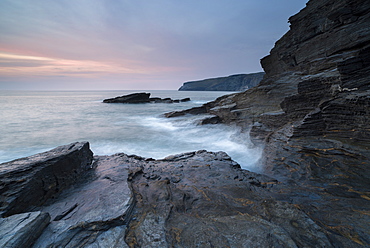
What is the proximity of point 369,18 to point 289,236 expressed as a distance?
9.16 metres

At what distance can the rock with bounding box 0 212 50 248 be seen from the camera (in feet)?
7.14

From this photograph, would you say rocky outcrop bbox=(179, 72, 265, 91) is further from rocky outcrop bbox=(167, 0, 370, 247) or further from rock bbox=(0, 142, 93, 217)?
rock bbox=(0, 142, 93, 217)

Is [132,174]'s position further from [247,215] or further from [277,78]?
[277,78]

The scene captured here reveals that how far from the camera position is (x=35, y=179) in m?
3.50

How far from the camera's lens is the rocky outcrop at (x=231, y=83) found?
131m

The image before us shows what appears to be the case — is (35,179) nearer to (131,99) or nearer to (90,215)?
(90,215)

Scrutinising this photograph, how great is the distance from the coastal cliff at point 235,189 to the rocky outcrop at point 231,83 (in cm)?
12871

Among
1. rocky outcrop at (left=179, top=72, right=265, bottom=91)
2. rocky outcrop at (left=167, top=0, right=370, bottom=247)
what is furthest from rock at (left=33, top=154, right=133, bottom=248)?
rocky outcrop at (left=179, top=72, right=265, bottom=91)

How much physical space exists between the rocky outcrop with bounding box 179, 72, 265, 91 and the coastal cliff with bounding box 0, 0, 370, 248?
422ft

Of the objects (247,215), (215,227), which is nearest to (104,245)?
(215,227)

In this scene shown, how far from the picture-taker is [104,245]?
7.77 feet

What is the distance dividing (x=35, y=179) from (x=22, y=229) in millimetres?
1470

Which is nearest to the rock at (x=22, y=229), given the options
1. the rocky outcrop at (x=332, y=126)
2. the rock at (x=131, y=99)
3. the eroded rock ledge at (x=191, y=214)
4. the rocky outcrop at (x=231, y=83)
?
the eroded rock ledge at (x=191, y=214)

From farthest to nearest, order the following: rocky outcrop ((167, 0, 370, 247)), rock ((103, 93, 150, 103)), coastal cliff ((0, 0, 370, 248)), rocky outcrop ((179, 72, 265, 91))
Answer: rocky outcrop ((179, 72, 265, 91)) < rock ((103, 93, 150, 103)) < rocky outcrop ((167, 0, 370, 247)) < coastal cliff ((0, 0, 370, 248))
